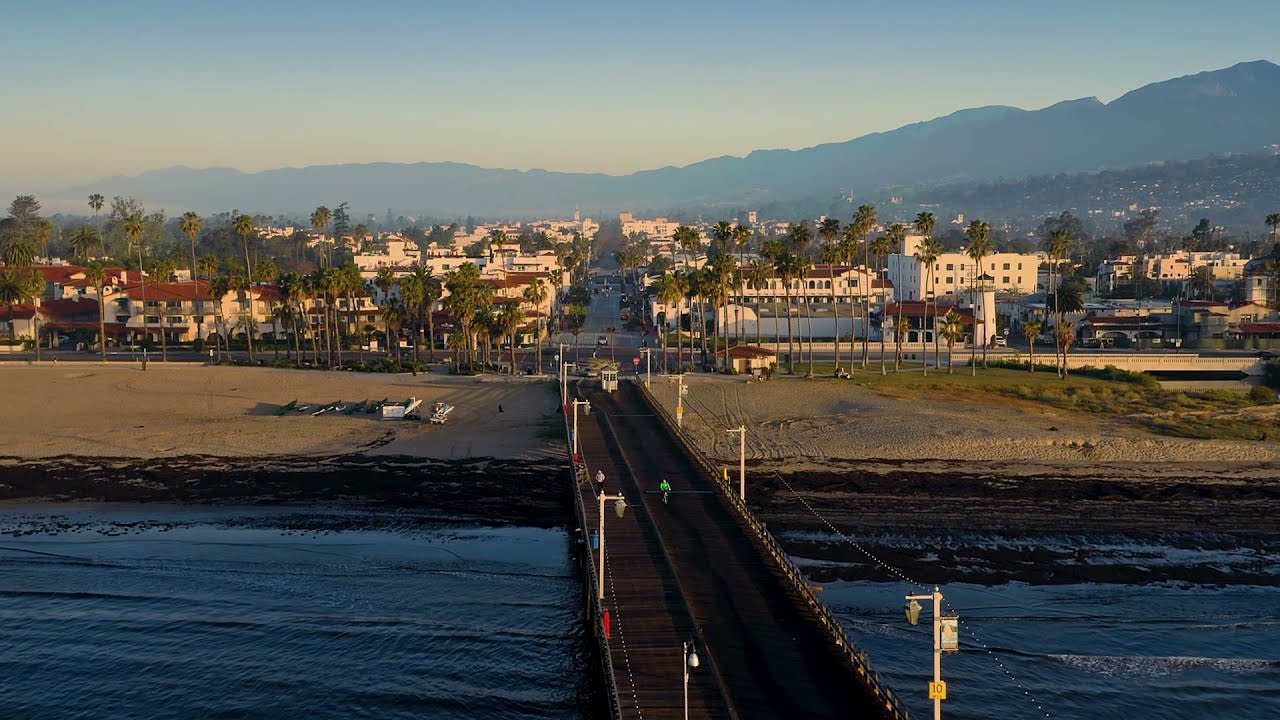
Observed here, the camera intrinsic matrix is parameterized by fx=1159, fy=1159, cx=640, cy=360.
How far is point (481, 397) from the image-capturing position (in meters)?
85.2

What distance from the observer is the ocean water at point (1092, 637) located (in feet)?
114

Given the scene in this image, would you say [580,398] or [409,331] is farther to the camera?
[409,331]

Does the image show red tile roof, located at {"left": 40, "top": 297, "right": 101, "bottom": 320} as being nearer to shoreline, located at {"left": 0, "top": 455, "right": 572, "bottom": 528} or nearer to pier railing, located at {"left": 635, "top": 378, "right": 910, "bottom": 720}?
shoreline, located at {"left": 0, "top": 455, "right": 572, "bottom": 528}

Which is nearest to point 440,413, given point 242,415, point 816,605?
point 242,415

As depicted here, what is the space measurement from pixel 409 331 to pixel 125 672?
8860 cm

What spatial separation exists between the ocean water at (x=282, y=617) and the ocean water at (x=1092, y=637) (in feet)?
36.2

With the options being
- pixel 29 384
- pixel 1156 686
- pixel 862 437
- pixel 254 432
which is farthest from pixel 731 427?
pixel 29 384

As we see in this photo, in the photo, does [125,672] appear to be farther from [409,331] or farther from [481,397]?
[409,331]

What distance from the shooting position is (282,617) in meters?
41.2

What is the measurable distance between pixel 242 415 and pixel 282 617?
42.1m

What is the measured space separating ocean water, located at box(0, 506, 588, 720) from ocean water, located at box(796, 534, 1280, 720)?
1102cm

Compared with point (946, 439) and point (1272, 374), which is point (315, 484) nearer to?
point (946, 439)

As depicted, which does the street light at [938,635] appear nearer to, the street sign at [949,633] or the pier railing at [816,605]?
the street sign at [949,633]

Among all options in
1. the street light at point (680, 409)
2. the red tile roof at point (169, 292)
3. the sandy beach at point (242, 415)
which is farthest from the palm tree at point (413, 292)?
the red tile roof at point (169, 292)
